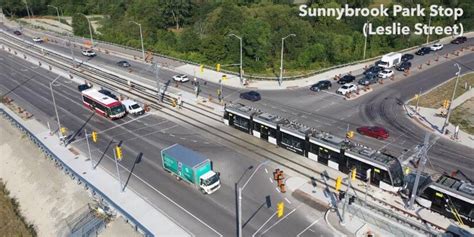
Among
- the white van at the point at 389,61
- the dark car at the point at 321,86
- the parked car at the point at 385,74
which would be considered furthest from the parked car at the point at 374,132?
the white van at the point at 389,61

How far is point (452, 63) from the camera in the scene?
7712 centimetres

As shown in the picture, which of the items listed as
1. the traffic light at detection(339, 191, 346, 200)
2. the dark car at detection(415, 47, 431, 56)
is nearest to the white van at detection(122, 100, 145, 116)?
the traffic light at detection(339, 191, 346, 200)

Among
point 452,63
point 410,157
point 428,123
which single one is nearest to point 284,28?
point 452,63

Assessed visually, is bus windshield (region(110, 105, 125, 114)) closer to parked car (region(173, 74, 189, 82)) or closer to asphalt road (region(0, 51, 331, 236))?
asphalt road (region(0, 51, 331, 236))

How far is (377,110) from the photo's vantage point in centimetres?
5556

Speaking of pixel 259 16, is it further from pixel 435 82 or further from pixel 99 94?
pixel 99 94

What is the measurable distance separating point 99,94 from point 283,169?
33.3 metres

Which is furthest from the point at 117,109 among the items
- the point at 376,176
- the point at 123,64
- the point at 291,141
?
the point at 376,176

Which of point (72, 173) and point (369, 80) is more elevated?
point (369, 80)

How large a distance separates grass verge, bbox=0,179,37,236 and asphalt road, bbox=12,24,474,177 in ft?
110

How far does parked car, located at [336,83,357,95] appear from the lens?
61487 millimetres

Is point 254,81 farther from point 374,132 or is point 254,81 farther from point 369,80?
point 374,132

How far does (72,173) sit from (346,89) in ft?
142

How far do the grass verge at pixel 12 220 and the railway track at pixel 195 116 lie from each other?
23148mm
